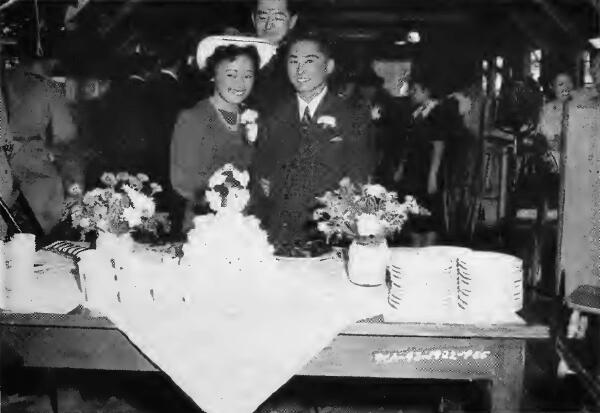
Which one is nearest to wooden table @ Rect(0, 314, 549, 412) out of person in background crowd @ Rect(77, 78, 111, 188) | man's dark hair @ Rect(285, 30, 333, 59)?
man's dark hair @ Rect(285, 30, 333, 59)

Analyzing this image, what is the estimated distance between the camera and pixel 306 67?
2834 millimetres

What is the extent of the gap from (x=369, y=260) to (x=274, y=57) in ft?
5.22

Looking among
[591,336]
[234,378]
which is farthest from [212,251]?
[591,336]

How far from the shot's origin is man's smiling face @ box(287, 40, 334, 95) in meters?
2.84

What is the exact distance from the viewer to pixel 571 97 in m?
1.75

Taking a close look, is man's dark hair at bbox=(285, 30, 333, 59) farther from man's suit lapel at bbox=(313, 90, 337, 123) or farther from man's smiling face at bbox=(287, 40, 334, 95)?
man's suit lapel at bbox=(313, 90, 337, 123)

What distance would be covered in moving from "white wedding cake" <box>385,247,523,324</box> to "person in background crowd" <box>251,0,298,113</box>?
1.53 metres

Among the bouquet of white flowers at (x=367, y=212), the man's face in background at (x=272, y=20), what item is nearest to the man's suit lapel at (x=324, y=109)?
the man's face in background at (x=272, y=20)

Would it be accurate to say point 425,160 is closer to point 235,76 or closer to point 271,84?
point 271,84

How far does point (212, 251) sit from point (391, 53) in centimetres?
346

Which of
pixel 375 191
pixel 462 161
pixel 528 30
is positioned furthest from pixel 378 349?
pixel 528 30

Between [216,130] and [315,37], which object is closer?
[216,130]

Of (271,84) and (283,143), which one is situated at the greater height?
(271,84)

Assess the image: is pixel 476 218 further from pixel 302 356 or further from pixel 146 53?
pixel 302 356
